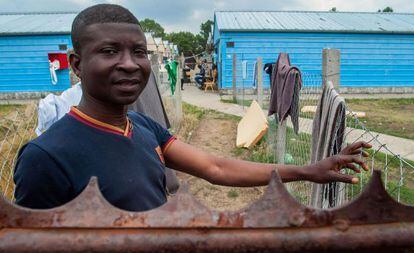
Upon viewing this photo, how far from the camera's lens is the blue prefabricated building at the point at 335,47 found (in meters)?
15.3

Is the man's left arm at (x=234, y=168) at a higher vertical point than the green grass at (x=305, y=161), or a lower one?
higher

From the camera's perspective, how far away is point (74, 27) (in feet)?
4.01

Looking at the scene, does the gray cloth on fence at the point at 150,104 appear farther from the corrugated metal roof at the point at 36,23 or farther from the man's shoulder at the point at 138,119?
the corrugated metal roof at the point at 36,23

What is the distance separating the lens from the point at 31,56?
49.5 feet

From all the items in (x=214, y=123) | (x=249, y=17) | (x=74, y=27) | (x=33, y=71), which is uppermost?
(x=249, y=17)

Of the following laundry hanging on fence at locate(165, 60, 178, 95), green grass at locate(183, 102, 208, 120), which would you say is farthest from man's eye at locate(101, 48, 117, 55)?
green grass at locate(183, 102, 208, 120)

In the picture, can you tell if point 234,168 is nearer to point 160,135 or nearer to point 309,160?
point 160,135

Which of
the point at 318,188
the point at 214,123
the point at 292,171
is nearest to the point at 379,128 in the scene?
the point at 214,123

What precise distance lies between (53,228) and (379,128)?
8747 mm

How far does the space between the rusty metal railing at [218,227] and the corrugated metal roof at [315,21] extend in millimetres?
15107

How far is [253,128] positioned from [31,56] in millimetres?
11818

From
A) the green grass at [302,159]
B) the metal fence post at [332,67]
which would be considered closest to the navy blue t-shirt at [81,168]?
the metal fence post at [332,67]

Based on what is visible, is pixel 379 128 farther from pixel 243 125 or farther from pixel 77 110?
pixel 77 110

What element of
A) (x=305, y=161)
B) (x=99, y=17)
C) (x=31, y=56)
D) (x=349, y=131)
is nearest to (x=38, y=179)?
(x=99, y=17)
